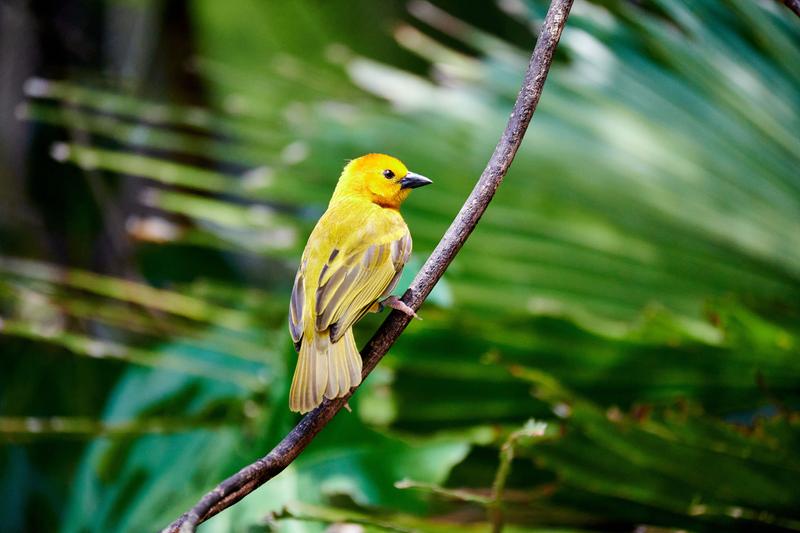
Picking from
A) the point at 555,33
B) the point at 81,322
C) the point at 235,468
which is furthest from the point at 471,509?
the point at 81,322

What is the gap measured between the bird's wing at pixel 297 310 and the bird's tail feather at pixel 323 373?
3 cm

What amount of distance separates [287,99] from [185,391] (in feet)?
2.17

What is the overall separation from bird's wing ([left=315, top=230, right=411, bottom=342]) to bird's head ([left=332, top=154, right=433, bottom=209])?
0.54ft

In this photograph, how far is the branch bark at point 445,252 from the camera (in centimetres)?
66

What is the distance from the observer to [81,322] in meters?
2.98

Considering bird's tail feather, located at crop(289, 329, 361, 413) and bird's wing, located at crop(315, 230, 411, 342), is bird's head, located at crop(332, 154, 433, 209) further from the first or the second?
bird's tail feather, located at crop(289, 329, 361, 413)

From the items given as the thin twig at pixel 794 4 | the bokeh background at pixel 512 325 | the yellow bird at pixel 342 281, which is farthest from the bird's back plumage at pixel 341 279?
the thin twig at pixel 794 4

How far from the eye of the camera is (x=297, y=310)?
3.24 feet

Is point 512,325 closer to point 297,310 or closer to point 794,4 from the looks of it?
point 297,310

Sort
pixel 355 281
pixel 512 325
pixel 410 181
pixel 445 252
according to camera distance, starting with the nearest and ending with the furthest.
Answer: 1. pixel 445 252
2. pixel 355 281
3. pixel 410 181
4. pixel 512 325

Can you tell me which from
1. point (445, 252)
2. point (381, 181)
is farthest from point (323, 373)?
point (381, 181)

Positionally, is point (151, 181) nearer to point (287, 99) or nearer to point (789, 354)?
point (287, 99)

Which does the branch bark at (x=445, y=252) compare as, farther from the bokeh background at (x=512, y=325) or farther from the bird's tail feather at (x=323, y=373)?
the bokeh background at (x=512, y=325)

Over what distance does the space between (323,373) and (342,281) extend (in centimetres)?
19
